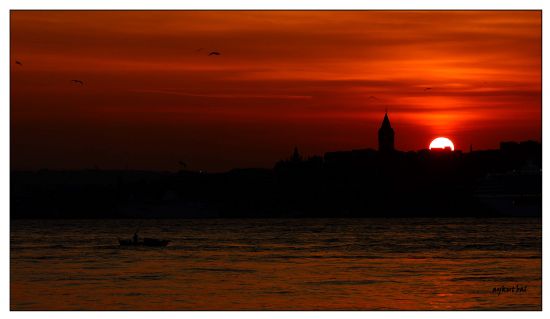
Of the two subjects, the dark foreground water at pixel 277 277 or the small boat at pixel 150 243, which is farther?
the small boat at pixel 150 243

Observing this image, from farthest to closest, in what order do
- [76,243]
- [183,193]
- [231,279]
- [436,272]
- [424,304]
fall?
[183,193] → [76,243] → [436,272] → [231,279] → [424,304]

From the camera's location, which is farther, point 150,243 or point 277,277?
point 150,243

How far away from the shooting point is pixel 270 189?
197125 mm

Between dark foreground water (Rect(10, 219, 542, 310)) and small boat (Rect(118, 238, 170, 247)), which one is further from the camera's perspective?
small boat (Rect(118, 238, 170, 247))

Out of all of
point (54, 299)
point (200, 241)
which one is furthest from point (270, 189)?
point (54, 299)

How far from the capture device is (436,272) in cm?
5375
